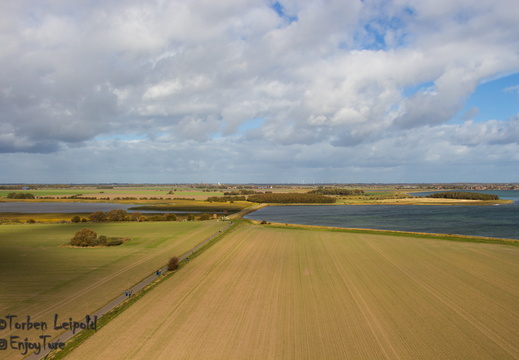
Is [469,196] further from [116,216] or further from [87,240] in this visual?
[87,240]

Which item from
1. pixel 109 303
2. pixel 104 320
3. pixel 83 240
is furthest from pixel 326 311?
pixel 83 240

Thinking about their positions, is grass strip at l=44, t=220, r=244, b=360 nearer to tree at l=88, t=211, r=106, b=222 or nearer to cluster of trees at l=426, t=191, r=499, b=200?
tree at l=88, t=211, r=106, b=222

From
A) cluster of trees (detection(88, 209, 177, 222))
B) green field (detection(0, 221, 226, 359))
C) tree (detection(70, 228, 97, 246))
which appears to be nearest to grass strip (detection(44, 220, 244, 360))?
green field (detection(0, 221, 226, 359))

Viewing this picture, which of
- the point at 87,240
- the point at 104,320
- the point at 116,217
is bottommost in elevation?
the point at 104,320

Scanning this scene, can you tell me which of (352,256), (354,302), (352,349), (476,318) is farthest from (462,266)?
(352,349)

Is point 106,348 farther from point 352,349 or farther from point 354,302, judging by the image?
point 354,302

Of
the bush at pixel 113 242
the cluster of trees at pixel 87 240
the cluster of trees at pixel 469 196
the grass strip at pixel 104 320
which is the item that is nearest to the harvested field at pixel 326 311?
the grass strip at pixel 104 320

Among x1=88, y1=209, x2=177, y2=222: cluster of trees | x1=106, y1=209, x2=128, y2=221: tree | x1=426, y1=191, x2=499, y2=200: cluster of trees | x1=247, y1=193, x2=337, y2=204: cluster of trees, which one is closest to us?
x1=88, y1=209, x2=177, y2=222: cluster of trees
